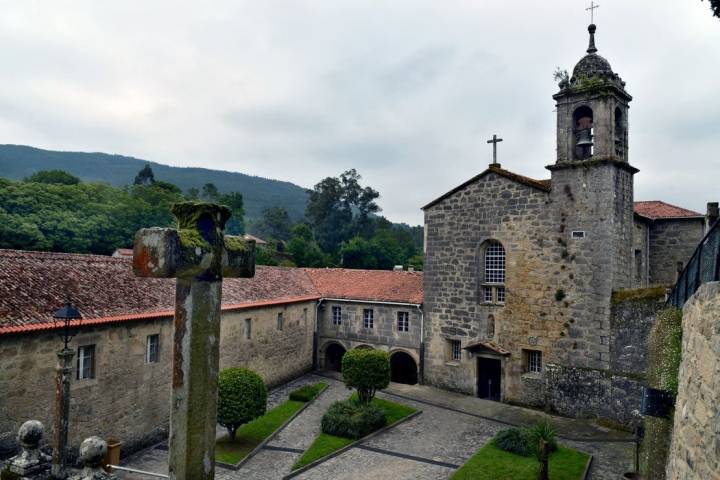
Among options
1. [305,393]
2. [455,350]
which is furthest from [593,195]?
[305,393]

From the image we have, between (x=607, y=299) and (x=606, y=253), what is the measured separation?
5.53 feet

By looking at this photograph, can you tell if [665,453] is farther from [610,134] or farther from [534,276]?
[610,134]

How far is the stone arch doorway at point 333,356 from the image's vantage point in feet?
85.7

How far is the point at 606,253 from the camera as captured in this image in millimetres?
18656

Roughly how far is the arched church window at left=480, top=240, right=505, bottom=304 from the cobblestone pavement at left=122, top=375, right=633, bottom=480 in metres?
4.37

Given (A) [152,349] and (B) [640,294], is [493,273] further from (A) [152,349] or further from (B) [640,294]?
(A) [152,349]

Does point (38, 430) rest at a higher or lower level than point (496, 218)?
lower

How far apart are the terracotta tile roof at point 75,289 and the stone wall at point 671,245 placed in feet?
60.2

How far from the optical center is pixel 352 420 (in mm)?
16531

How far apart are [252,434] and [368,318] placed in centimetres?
976

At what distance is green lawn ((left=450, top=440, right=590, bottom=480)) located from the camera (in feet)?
43.3

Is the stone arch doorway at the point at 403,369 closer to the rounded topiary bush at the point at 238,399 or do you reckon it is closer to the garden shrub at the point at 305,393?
the garden shrub at the point at 305,393

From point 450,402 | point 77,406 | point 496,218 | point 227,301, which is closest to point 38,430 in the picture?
point 77,406

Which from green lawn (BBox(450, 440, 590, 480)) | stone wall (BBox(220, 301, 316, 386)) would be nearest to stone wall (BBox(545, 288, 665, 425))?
green lawn (BBox(450, 440, 590, 480))
